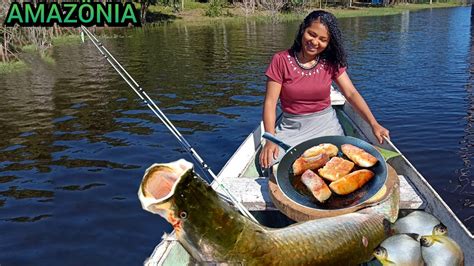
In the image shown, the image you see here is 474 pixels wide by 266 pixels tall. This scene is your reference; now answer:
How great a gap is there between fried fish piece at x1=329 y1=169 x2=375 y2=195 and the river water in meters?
3.85

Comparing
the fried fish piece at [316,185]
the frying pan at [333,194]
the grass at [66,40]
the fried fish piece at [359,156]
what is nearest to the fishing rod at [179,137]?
the frying pan at [333,194]

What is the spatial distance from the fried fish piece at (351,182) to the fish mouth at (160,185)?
2465 millimetres

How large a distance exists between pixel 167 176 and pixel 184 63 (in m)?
27.1

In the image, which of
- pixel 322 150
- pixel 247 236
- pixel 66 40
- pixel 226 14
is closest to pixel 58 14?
pixel 66 40

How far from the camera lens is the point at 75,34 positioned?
4528cm

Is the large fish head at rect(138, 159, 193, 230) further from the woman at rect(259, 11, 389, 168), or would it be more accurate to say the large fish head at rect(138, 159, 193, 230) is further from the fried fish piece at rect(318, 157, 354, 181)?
the woman at rect(259, 11, 389, 168)

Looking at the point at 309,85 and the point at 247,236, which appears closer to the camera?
the point at 247,236

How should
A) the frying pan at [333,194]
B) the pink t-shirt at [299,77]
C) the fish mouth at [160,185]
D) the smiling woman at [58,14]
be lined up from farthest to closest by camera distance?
the smiling woman at [58,14], the pink t-shirt at [299,77], the frying pan at [333,194], the fish mouth at [160,185]

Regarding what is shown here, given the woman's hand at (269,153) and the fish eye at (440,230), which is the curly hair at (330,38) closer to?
the woman's hand at (269,153)

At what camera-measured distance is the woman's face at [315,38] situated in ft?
19.3

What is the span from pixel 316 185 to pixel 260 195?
29.8 inches

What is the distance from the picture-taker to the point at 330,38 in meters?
6.13

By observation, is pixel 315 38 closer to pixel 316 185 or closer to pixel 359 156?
pixel 359 156

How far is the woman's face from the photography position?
5883 millimetres
